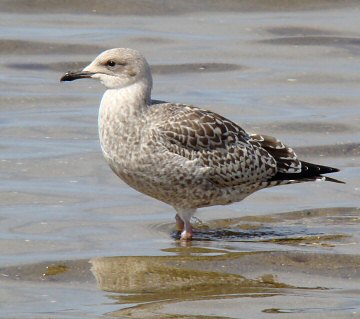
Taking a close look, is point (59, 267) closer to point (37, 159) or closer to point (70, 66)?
point (37, 159)

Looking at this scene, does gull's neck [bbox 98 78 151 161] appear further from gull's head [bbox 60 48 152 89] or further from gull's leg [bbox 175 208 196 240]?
gull's leg [bbox 175 208 196 240]

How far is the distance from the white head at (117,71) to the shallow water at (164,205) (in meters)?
1.12

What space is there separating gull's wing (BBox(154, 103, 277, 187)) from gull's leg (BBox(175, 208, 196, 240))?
14.4 inches

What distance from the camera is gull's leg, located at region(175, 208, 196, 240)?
10.6 m

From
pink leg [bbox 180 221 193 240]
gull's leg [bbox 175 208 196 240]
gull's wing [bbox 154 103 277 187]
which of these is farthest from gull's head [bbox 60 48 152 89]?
pink leg [bbox 180 221 193 240]

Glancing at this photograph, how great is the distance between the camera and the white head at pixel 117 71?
430 inches

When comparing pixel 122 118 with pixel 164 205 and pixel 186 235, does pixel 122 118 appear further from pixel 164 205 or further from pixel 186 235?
pixel 164 205

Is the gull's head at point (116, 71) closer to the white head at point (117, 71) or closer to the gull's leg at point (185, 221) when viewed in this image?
the white head at point (117, 71)

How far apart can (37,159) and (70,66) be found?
437 centimetres

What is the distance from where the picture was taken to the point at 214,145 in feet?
36.6

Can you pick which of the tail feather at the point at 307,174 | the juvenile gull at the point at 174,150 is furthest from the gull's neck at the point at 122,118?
the tail feather at the point at 307,174

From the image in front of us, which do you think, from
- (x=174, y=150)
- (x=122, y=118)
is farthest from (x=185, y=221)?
(x=122, y=118)

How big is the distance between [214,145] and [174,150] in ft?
1.75

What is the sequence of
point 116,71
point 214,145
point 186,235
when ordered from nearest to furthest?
point 186,235 < point 116,71 < point 214,145
